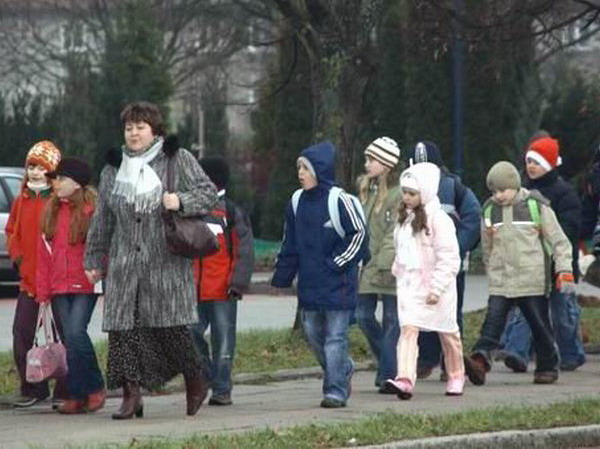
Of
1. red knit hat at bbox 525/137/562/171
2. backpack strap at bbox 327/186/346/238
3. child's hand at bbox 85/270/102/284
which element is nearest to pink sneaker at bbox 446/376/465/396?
backpack strap at bbox 327/186/346/238

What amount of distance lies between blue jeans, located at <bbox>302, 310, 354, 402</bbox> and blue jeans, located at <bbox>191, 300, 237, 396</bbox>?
553mm

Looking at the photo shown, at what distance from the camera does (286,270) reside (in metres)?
13.5

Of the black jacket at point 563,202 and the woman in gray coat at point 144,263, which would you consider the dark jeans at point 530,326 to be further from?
the woman in gray coat at point 144,263

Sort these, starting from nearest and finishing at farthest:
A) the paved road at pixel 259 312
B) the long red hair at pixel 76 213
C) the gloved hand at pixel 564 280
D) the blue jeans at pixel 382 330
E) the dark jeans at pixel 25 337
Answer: the long red hair at pixel 76 213, the dark jeans at pixel 25 337, the blue jeans at pixel 382 330, the gloved hand at pixel 564 280, the paved road at pixel 259 312

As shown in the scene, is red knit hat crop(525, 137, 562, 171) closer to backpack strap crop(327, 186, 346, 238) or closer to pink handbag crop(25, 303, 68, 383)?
backpack strap crop(327, 186, 346, 238)

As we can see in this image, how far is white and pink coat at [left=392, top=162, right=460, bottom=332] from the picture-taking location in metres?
13.8

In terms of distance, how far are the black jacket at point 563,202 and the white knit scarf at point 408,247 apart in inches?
94.5

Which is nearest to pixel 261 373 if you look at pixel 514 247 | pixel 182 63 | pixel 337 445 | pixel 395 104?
pixel 514 247

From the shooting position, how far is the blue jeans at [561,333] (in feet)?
52.9

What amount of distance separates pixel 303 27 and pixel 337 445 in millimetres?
7671

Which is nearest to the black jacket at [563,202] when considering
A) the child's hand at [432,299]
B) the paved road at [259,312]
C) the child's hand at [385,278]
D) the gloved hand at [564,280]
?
the gloved hand at [564,280]

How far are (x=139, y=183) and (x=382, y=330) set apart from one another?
9.89 ft

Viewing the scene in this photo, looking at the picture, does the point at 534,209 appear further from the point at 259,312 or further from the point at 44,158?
the point at 259,312

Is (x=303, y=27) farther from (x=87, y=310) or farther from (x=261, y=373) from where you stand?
(x=87, y=310)
